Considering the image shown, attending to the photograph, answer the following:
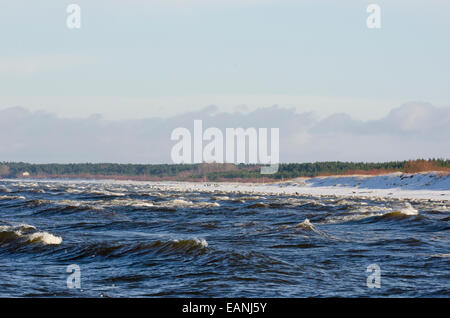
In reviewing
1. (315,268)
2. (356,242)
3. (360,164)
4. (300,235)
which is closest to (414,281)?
(315,268)

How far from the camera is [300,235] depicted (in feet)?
87.5

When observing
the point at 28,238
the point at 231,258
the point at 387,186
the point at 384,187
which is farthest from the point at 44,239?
the point at 384,187

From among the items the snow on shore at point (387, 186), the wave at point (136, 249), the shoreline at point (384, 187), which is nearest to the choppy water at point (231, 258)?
the wave at point (136, 249)

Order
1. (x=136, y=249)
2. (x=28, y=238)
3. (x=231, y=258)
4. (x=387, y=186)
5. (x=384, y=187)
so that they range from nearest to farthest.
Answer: (x=231, y=258)
(x=136, y=249)
(x=28, y=238)
(x=387, y=186)
(x=384, y=187)

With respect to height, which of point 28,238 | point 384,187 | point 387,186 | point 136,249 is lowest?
point 384,187

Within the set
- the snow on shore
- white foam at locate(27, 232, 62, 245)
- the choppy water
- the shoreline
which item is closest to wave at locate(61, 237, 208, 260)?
the choppy water

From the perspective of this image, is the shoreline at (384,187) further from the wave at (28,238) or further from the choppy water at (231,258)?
the wave at (28,238)

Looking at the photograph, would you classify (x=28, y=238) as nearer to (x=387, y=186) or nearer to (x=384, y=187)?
(x=387, y=186)

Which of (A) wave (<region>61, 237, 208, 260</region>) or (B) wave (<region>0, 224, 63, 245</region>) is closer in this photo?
(A) wave (<region>61, 237, 208, 260</region>)

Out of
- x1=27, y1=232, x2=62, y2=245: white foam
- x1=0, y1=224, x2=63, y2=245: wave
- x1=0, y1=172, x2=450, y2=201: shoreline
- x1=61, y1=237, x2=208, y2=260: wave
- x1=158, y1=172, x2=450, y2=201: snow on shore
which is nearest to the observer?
x1=61, y1=237, x2=208, y2=260: wave

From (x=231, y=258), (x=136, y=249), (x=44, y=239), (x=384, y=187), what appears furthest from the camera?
(x=384, y=187)

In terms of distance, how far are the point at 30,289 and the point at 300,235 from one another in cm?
1401

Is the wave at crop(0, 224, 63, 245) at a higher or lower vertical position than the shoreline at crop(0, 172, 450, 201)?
higher

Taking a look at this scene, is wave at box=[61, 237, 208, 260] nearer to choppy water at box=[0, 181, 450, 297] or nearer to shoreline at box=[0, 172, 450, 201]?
choppy water at box=[0, 181, 450, 297]
